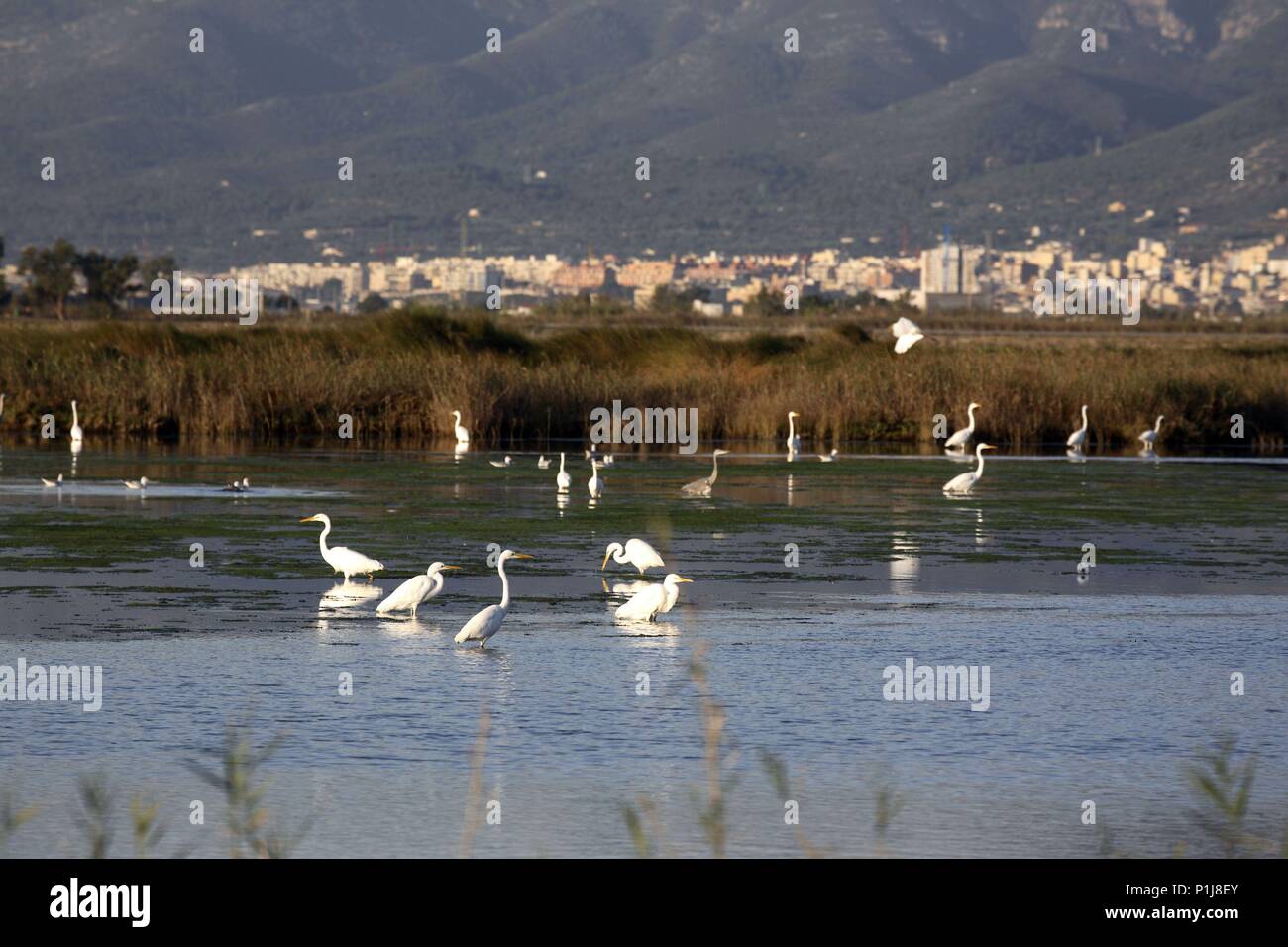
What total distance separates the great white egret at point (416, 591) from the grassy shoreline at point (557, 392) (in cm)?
2173

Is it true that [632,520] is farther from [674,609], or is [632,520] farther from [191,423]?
[191,423]

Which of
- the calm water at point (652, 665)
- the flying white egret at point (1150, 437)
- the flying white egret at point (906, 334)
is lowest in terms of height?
the calm water at point (652, 665)

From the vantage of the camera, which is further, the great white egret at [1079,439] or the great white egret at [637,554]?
the great white egret at [1079,439]

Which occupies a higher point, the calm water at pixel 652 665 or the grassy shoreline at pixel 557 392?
the grassy shoreline at pixel 557 392

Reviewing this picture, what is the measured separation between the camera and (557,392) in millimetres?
39188

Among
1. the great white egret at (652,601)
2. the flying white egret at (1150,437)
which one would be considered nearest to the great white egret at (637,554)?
the great white egret at (652,601)

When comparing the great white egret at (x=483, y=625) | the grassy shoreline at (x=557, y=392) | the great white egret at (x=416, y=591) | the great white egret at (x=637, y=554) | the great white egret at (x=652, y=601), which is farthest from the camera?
the grassy shoreline at (x=557, y=392)

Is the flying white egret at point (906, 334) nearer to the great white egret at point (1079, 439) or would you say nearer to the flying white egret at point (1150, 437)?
the great white egret at point (1079, 439)

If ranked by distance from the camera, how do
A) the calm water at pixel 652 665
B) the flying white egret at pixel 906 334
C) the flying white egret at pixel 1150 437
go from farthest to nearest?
1. the flying white egret at pixel 1150 437
2. the flying white egret at pixel 906 334
3. the calm water at pixel 652 665

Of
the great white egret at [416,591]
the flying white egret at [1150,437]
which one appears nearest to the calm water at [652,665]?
the great white egret at [416,591]

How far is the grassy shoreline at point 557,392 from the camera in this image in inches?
1475

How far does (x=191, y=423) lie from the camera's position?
36.9m

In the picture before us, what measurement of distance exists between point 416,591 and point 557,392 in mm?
24154

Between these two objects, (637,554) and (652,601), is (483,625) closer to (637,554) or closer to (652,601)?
(652,601)
